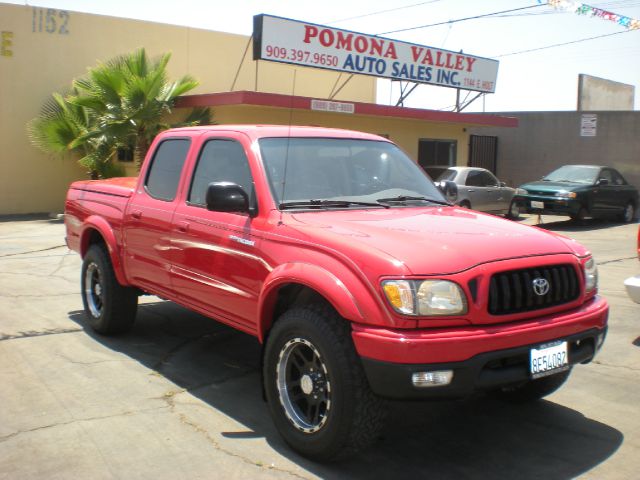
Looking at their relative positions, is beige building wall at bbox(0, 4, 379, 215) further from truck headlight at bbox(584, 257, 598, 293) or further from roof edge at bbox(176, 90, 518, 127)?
truck headlight at bbox(584, 257, 598, 293)

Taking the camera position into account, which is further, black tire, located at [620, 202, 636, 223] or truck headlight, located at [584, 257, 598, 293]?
black tire, located at [620, 202, 636, 223]

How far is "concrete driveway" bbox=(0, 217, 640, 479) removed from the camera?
4117 mm

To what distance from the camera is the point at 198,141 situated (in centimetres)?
580

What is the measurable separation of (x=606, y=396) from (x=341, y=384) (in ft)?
7.95

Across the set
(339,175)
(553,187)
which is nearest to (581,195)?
(553,187)

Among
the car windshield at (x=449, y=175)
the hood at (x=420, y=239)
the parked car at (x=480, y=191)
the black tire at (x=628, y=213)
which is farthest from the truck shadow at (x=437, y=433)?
the black tire at (x=628, y=213)

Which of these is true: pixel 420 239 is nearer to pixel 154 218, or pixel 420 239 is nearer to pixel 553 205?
pixel 154 218

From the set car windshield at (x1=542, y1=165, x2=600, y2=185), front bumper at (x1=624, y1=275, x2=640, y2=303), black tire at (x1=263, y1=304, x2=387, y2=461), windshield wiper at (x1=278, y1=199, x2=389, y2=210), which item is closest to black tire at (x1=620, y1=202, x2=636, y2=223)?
car windshield at (x1=542, y1=165, x2=600, y2=185)

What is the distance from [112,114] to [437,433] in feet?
48.4

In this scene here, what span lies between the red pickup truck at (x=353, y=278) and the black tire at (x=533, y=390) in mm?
12

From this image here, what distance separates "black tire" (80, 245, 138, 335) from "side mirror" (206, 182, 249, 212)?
224 cm

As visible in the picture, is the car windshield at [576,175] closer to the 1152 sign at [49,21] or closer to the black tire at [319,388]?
the 1152 sign at [49,21]

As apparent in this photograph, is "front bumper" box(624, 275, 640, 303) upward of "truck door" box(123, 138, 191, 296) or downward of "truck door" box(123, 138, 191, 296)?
downward

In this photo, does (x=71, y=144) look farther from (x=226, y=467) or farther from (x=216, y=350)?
(x=226, y=467)
